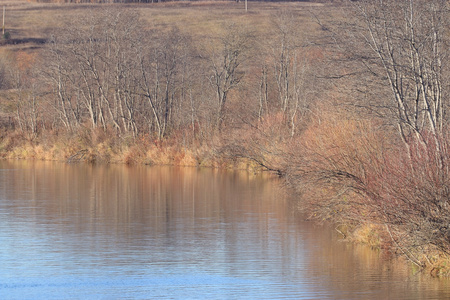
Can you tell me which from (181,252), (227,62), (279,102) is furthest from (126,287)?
(227,62)

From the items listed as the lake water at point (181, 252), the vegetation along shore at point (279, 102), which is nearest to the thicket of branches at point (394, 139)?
the vegetation along shore at point (279, 102)

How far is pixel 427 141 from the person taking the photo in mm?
14258

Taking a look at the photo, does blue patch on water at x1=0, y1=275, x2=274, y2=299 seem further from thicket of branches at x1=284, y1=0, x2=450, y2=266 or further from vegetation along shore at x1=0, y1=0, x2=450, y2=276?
vegetation along shore at x1=0, y1=0, x2=450, y2=276

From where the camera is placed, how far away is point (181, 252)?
1706cm

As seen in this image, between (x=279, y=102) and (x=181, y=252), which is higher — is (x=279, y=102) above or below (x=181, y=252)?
above

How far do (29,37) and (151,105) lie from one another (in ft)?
148

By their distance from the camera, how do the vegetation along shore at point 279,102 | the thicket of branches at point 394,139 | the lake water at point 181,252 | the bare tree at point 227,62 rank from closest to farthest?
the lake water at point 181,252 < the thicket of branches at point 394,139 < the vegetation along shore at point 279,102 < the bare tree at point 227,62

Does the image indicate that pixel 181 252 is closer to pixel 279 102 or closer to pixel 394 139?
pixel 394 139

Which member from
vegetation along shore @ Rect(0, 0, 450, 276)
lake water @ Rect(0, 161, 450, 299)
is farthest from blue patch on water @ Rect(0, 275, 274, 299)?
vegetation along shore @ Rect(0, 0, 450, 276)

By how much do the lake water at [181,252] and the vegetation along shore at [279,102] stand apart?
1.13m

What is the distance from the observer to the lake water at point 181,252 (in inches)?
530

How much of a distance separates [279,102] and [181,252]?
35278 millimetres

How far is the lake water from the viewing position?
13453mm

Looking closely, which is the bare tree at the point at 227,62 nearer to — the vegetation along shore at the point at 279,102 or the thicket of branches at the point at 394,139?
the vegetation along shore at the point at 279,102
